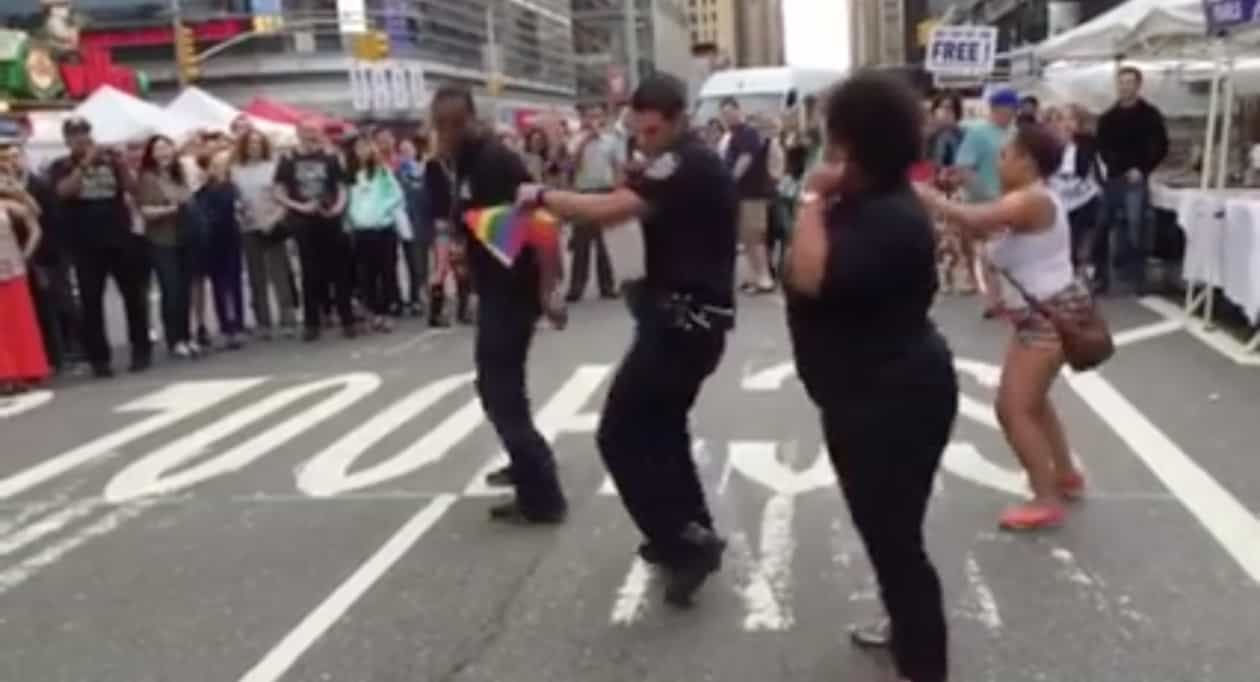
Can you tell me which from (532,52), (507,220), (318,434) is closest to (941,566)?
(507,220)

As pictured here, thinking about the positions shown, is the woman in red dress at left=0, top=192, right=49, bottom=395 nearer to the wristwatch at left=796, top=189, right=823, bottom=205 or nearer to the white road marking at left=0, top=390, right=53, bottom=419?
the white road marking at left=0, top=390, right=53, bottom=419

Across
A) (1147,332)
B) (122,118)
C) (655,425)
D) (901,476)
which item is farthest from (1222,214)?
(122,118)

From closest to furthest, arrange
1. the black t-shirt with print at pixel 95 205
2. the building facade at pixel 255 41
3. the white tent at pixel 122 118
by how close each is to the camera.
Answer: the black t-shirt with print at pixel 95 205
the white tent at pixel 122 118
the building facade at pixel 255 41

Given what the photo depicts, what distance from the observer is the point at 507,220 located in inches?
248

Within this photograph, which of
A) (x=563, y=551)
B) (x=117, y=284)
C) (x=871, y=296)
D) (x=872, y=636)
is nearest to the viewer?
(x=871, y=296)

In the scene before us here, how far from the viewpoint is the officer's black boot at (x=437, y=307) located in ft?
46.9

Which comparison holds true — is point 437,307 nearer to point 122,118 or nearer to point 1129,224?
point 1129,224

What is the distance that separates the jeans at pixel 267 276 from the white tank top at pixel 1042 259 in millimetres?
8755

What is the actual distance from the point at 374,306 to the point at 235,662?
31.2 feet

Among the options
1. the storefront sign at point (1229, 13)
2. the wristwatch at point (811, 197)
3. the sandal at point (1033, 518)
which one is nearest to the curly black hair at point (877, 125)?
the wristwatch at point (811, 197)

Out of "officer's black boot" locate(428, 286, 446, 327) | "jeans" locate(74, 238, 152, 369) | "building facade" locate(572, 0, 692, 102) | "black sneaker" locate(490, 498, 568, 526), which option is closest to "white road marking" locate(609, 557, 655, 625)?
"black sneaker" locate(490, 498, 568, 526)

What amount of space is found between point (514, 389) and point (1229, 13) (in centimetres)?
726

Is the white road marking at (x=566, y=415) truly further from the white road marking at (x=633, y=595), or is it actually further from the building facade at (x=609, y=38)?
the building facade at (x=609, y=38)

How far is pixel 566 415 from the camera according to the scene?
944cm
